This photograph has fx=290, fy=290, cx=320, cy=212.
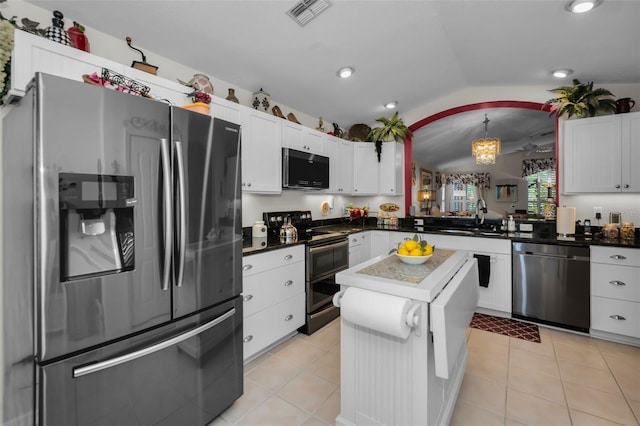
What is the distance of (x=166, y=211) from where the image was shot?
1527 millimetres

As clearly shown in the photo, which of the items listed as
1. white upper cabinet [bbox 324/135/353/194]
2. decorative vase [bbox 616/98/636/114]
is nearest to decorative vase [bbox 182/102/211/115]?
white upper cabinet [bbox 324/135/353/194]

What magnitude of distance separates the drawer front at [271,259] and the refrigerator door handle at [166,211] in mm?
850

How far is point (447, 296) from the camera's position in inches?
57.8

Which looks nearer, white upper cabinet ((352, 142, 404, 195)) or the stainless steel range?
the stainless steel range

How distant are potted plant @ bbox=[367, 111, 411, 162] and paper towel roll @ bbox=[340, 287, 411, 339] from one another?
3.44 meters

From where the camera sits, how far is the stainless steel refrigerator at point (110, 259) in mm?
1190

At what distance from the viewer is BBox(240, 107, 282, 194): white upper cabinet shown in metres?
2.84

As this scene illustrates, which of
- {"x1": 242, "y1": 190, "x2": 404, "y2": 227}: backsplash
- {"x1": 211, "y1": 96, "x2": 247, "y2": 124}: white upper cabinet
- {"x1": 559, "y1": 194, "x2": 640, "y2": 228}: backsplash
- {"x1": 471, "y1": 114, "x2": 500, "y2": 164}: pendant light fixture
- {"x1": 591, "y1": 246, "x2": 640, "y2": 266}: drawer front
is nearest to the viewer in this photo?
{"x1": 211, "y1": 96, "x2": 247, "y2": 124}: white upper cabinet

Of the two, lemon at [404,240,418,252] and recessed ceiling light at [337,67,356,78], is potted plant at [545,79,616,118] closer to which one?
recessed ceiling light at [337,67,356,78]

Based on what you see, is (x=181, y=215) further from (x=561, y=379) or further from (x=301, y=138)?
(x=561, y=379)

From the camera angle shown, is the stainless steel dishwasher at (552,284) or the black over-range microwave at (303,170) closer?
the stainless steel dishwasher at (552,284)

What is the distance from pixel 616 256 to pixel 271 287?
3.34 m

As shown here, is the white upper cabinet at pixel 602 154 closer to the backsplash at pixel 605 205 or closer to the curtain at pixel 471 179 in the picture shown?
the backsplash at pixel 605 205

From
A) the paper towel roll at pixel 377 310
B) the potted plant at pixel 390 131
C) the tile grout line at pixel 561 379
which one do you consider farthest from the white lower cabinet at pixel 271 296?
the potted plant at pixel 390 131
